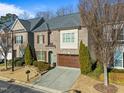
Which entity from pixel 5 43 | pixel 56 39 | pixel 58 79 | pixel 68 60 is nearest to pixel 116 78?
pixel 58 79

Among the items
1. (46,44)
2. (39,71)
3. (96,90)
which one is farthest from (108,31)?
(46,44)

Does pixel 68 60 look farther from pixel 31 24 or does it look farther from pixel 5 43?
pixel 31 24

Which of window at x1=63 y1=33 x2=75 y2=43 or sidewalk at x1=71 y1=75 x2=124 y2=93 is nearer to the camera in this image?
sidewalk at x1=71 y1=75 x2=124 y2=93

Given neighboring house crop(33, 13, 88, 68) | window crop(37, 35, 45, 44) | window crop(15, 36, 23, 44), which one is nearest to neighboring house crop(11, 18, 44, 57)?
window crop(15, 36, 23, 44)

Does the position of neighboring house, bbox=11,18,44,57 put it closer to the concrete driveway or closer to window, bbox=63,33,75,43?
window, bbox=63,33,75,43

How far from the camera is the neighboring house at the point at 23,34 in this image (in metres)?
39.6

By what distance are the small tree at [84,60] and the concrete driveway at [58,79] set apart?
1.25m

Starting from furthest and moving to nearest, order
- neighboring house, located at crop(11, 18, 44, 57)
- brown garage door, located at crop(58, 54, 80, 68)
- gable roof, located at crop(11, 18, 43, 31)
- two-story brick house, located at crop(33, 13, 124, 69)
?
gable roof, located at crop(11, 18, 43, 31), neighboring house, located at crop(11, 18, 44, 57), brown garage door, located at crop(58, 54, 80, 68), two-story brick house, located at crop(33, 13, 124, 69)

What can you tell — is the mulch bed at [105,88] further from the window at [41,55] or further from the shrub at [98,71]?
the window at [41,55]

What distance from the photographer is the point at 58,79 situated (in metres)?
26.4

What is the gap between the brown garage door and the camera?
1220 inches

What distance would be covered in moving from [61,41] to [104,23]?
13.5 metres

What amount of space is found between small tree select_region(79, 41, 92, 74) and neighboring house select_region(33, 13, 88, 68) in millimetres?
1795

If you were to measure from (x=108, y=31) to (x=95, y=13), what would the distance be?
7.61 ft
